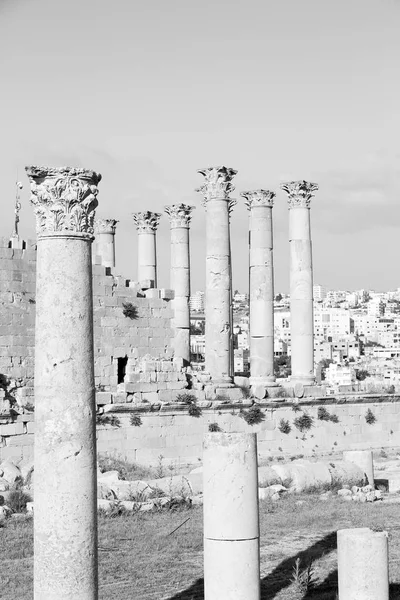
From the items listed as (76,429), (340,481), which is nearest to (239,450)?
(76,429)

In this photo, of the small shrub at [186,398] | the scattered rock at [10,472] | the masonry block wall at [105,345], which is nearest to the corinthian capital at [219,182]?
the masonry block wall at [105,345]

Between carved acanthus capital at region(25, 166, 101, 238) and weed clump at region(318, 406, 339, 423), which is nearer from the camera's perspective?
carved acanthus capital at region(25, 166, 101, 238)

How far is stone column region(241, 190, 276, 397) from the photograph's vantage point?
3350cm

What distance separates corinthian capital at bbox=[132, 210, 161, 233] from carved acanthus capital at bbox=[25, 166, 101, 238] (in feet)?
86.6

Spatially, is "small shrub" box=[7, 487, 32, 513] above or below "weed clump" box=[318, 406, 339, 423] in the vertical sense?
below

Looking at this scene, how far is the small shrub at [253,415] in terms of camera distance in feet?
98.9

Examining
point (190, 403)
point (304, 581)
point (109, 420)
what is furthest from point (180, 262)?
point (304, 581)

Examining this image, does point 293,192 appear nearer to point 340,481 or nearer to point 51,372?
point 340,481

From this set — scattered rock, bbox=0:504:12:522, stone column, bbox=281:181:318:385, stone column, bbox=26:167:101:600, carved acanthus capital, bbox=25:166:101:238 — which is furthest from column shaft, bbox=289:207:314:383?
stone column, bbox=26:167:101:600

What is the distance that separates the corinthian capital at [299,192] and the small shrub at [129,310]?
6.56m

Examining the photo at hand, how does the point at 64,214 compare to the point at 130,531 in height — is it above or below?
above

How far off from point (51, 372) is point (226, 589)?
11.1ft

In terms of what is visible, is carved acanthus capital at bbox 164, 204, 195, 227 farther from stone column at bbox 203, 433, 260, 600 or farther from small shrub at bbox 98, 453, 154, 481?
stone column at bbox 203, 433, 260, 600

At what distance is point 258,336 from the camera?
111 ft
